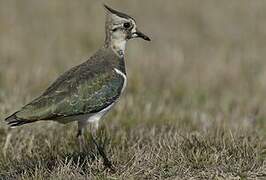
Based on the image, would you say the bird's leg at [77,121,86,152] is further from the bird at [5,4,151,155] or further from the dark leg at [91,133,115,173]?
the dark leg at [91,133,115,173]

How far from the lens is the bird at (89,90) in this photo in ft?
19.5

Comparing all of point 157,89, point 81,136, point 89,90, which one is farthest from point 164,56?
point 89,90

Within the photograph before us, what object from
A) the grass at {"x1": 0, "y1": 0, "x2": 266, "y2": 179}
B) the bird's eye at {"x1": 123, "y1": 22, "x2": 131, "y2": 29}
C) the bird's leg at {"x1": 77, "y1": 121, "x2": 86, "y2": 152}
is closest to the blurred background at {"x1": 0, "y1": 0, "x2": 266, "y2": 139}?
the grass at {"x1": 0, "y1": 0, "x2": 266, "y2": 179}

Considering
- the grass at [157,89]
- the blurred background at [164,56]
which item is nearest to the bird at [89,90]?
the grass at [157,89]

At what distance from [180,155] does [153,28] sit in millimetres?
8727

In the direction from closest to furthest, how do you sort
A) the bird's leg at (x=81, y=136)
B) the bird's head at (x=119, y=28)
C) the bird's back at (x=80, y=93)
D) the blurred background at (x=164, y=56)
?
the bird's back at (x=80, y=93) < the bird's leg at (x=81, y=136) < the bird's head at (x=119, y=28) < the blurred background at (x=164, y=56)

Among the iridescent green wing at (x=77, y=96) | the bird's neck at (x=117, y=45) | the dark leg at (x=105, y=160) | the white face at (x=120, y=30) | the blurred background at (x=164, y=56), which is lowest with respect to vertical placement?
the blurred background at (x=164, y=56)

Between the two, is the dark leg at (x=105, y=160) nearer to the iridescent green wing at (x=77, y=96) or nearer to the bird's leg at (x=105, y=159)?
the bird's leg at (x=105, y=159)

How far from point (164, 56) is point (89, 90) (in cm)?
647

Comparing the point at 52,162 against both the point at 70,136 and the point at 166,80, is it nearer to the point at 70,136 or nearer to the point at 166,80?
the point at 70,136

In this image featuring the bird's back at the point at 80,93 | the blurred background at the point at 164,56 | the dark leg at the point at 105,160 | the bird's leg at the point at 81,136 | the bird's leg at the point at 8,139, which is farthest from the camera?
the blurred background at the point at 164,56

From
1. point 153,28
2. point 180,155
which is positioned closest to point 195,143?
point 180,155

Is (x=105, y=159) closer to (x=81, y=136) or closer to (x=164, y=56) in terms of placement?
(x=81, y=136)

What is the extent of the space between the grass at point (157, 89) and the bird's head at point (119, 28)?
41.3 inches
